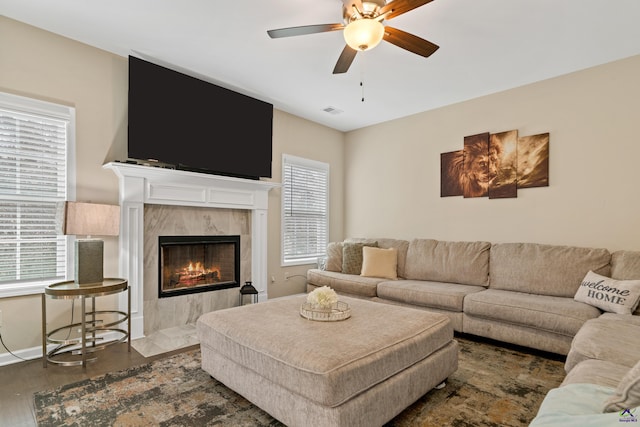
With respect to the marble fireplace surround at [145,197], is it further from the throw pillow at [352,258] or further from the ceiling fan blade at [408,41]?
the ceiling fan blade at [408,41]

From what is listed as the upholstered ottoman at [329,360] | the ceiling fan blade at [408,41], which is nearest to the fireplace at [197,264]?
the upholstered ottoman at [329,360]

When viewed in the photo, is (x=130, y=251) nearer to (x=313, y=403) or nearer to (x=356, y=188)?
(x=313, y=403)

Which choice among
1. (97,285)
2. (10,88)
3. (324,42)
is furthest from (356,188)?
(10,88)

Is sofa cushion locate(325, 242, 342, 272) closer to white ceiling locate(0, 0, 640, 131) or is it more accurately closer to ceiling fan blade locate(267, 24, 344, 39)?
white ceiling locate(0, 0, 640, 131)

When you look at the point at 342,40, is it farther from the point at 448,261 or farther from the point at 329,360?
the point at 448,261

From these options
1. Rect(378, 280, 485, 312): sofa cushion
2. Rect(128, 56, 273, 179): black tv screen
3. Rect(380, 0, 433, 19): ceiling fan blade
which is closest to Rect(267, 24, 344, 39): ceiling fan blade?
Rect(380, 0, 433, 19): ceiling fan blade

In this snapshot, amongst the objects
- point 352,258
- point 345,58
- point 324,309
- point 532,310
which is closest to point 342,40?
point 345,58

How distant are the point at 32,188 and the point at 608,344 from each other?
434 centimetres

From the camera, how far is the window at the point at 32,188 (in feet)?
9.27

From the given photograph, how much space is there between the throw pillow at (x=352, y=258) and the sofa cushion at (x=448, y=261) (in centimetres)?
64

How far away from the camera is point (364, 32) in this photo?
2164 millimetres

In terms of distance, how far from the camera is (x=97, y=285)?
2.82 metres

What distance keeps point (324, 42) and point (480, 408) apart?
3.05 metres

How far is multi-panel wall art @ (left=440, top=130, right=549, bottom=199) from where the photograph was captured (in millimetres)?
3889
